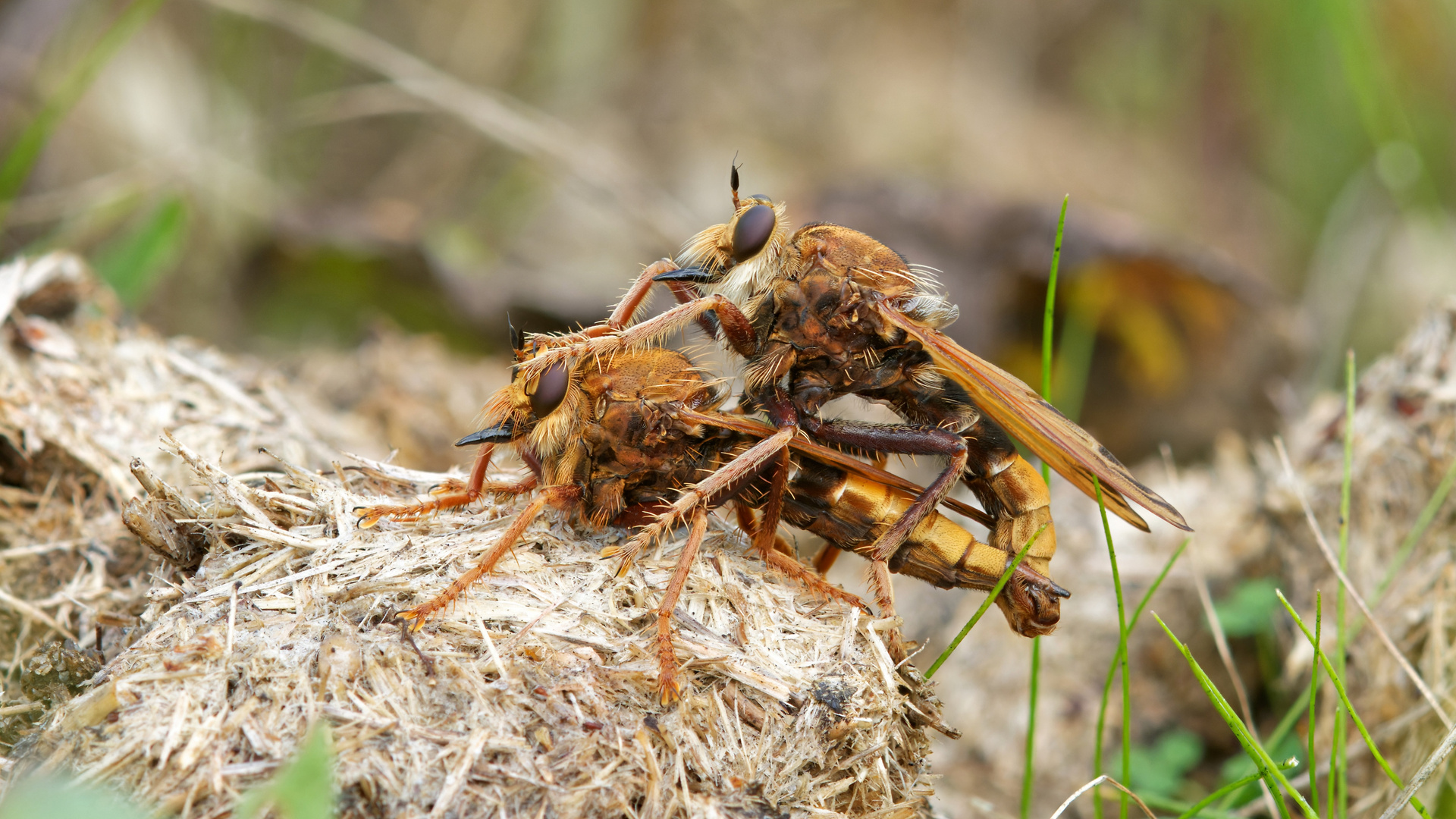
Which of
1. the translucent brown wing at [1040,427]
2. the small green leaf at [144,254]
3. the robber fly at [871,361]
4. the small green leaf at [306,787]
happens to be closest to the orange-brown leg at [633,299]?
the robber fly at [871,361]

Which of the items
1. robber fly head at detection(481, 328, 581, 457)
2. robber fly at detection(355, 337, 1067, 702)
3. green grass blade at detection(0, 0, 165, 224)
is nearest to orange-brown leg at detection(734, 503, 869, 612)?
robber fly at detection(355, 337, 1067, 702)

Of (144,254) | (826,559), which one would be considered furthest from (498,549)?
(144,254)

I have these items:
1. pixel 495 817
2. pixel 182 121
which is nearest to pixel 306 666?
pixel 495 817

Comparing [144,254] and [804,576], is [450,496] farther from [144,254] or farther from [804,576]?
[144,254]

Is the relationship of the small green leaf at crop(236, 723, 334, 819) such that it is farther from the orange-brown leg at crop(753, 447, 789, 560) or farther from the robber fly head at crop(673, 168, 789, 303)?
the robber fly head at crop(673, 168, 789, 303)

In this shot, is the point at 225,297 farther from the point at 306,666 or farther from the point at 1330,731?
the point at 1330,731

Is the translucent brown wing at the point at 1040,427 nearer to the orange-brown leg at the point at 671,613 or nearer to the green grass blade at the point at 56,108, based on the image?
the orange-brown leg at the point at 671,613
